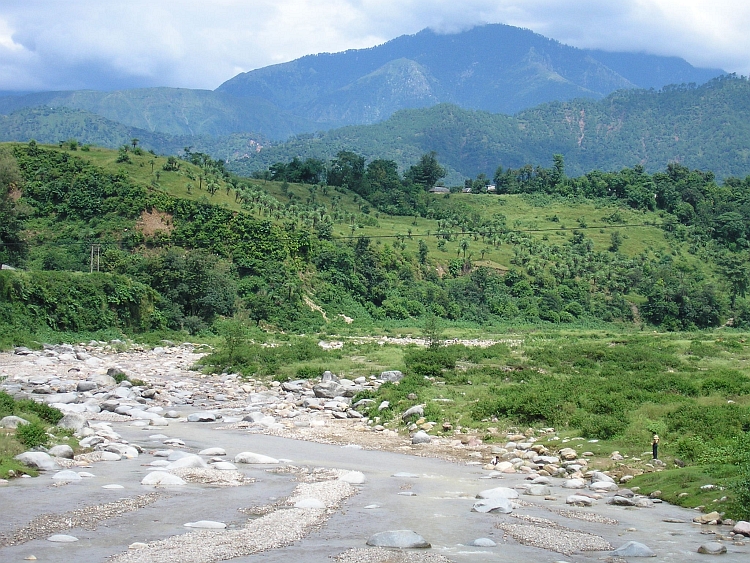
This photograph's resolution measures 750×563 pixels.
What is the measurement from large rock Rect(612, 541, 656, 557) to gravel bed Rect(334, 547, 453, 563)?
216 cm

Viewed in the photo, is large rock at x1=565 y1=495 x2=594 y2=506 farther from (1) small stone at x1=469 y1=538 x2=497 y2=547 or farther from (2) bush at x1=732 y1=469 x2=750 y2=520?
(1) small stone at x1=469 y1=538 x2=497 y2=547

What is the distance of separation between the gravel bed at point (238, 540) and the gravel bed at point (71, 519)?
1345mm

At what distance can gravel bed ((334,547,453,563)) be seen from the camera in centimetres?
938

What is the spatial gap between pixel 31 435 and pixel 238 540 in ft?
20.7

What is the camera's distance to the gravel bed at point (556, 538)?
1016 centimetres

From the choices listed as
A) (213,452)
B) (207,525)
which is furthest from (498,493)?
(213,452)

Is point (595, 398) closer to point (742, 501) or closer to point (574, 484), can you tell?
point (574, 484)

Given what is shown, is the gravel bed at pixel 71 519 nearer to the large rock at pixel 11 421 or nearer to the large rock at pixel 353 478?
the large rock at pixel 353 478

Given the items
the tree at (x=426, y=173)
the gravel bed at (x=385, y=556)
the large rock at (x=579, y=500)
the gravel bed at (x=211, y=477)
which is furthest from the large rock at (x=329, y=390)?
the tree at (x=426, y=173)

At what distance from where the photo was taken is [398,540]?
395 inches

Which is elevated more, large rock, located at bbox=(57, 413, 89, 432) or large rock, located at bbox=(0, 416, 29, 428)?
large rock, located at bbox=(0, 416, 29, 428)

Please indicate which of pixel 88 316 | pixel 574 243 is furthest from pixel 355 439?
pixel 574 243

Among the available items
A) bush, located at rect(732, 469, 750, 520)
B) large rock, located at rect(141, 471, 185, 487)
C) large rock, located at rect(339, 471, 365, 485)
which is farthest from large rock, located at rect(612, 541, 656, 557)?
large rock, located at rect(141, 471, 185, 487)

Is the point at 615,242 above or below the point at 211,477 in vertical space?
above
